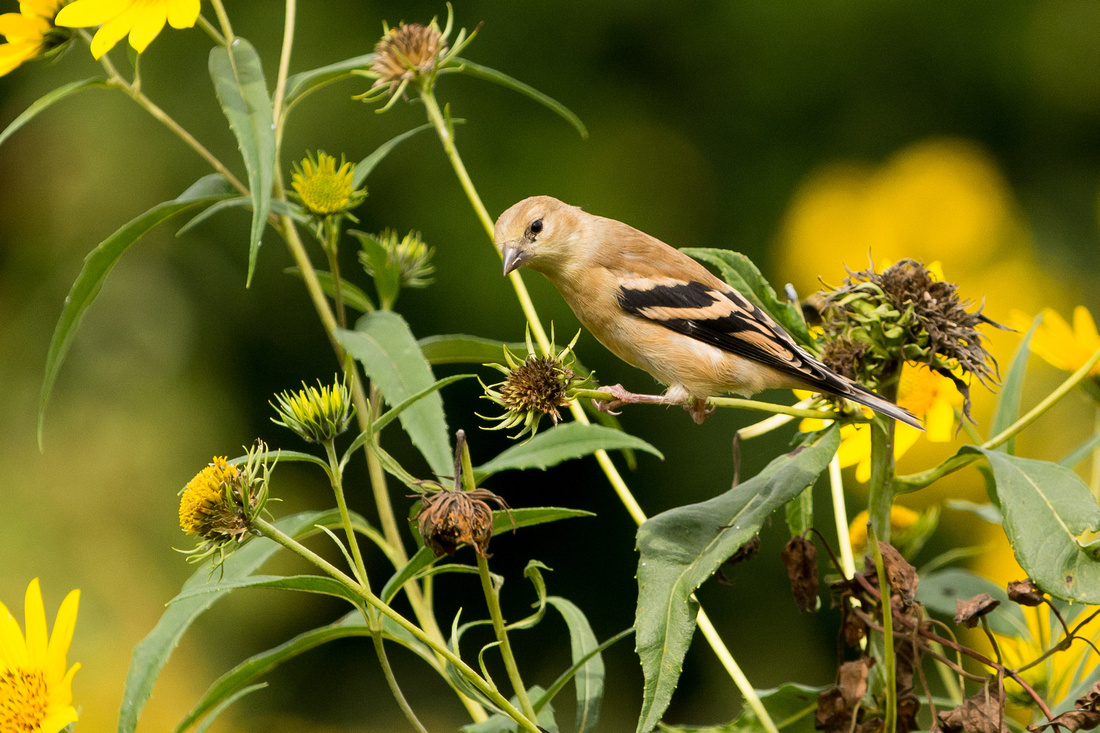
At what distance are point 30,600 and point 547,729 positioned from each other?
1.76 ft

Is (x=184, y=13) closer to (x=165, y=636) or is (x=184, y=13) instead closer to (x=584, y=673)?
(x=165, y=636)

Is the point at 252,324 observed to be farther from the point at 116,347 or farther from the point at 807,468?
the point at 807,468

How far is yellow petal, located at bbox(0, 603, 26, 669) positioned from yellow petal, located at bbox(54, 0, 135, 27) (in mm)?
638

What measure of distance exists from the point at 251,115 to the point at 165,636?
1.89 feet

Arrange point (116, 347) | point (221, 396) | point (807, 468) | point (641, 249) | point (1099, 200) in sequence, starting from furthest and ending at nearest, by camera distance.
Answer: point (1099, 200)
point (221, 396)
point (116, 347)
point (641, 249)
point (807, 468)

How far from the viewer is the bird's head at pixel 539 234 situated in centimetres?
153

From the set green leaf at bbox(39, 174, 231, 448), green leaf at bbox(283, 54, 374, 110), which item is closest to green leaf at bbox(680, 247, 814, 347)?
green leaf at bbox(283, 54, 374, 110)

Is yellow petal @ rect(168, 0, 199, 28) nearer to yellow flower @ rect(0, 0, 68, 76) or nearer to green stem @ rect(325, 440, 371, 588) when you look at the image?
yellow flower @ rect(0, 0, 68, 76)

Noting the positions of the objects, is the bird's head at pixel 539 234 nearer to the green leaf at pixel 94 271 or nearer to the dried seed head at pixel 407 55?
the dried seed head at pixel 407 55

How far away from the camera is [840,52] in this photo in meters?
3.61

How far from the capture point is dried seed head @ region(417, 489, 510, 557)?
0.88 meters

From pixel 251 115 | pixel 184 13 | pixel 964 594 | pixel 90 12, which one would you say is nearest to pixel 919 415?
pixel 964 594

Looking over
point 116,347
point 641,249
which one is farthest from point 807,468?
point 116,347

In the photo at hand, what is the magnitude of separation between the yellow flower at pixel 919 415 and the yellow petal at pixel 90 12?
0.96 metres
